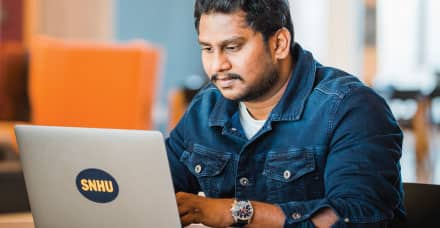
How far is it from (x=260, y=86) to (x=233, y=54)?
0.11 metres

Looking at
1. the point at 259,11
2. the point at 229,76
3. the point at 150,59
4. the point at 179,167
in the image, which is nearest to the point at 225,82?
the point at 229,76

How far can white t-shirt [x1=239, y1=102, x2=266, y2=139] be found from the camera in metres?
1.89

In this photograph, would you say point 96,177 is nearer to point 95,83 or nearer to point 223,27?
point 223,27

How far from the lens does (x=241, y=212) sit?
1.53 metres

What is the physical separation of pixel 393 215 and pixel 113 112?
3.77 m

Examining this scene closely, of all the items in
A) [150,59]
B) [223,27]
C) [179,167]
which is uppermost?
[223,27]

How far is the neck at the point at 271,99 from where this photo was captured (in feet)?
6.15

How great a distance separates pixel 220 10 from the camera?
174 centimetres

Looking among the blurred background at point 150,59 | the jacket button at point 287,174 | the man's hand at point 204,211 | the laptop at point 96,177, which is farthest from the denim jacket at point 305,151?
the blurred background at point 150,59

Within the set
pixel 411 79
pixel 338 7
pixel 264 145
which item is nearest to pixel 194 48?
pixel 338 7

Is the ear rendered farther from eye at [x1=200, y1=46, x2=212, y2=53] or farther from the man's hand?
the man's hand

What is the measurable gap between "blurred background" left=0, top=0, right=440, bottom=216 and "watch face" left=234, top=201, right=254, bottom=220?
273 cm

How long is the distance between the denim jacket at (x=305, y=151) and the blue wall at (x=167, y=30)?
805cm

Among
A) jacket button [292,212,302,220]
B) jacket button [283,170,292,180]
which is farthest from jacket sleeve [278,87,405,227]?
jacket button [283,170,292,180]
